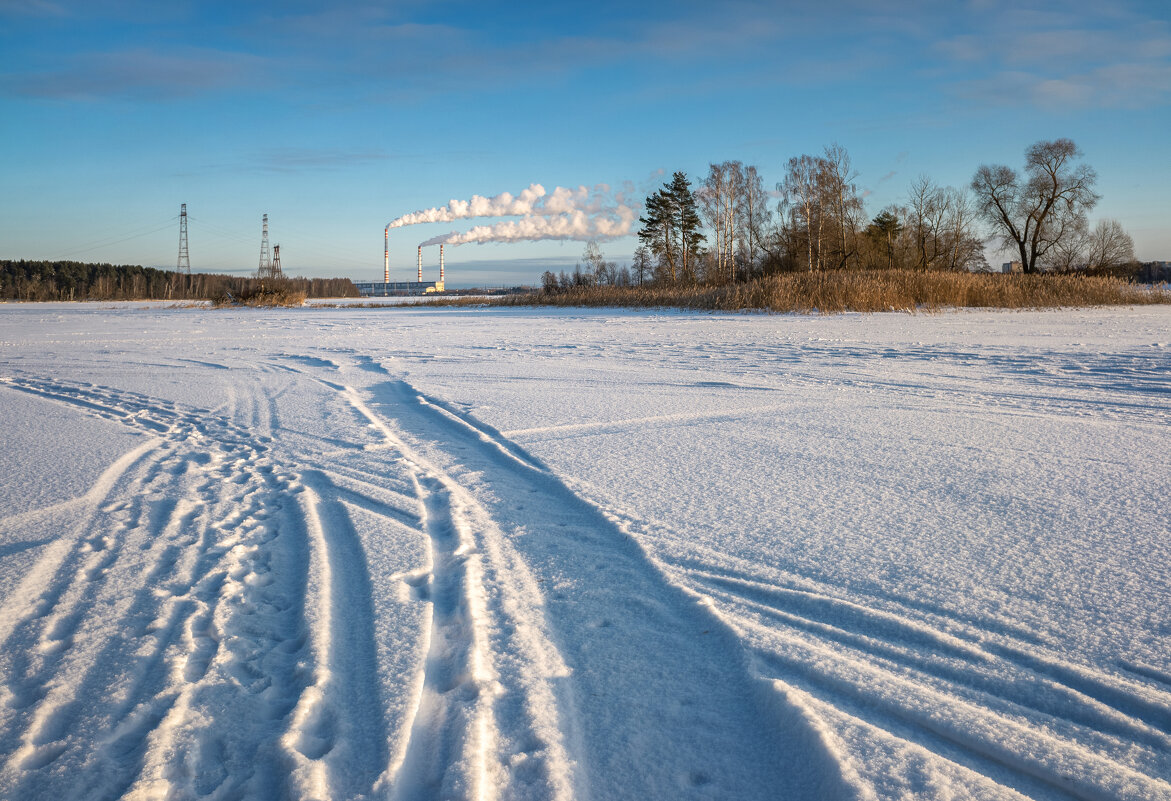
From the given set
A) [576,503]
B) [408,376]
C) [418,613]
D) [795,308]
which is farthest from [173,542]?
[795,308]

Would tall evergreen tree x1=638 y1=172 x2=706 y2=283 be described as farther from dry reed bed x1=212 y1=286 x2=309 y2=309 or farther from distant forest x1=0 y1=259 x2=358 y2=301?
distant forest x1=0 y1=259 x2=358 y2=301

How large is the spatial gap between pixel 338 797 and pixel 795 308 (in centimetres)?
1598

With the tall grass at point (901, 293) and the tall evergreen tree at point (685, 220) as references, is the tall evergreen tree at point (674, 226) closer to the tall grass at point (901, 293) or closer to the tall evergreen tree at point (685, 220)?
the tall evergreen tree at point (685, 220)

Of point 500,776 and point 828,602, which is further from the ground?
point 828,602

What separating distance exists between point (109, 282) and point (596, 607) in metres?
74.2

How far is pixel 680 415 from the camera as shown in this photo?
4.45m

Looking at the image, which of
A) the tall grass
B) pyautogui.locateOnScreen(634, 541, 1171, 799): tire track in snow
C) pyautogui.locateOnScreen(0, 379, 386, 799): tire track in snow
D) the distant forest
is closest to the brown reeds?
the tall grass

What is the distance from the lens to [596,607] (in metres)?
1.87

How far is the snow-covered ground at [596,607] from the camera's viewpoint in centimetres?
127

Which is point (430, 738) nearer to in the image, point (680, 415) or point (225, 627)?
point (225, 627)

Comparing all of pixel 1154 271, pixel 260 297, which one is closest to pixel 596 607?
pixel 260 297

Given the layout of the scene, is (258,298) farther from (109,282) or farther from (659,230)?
(109,282)

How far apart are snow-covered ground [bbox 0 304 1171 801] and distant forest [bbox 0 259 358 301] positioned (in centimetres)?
5668

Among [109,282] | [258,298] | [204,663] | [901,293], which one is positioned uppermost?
[109,282]
